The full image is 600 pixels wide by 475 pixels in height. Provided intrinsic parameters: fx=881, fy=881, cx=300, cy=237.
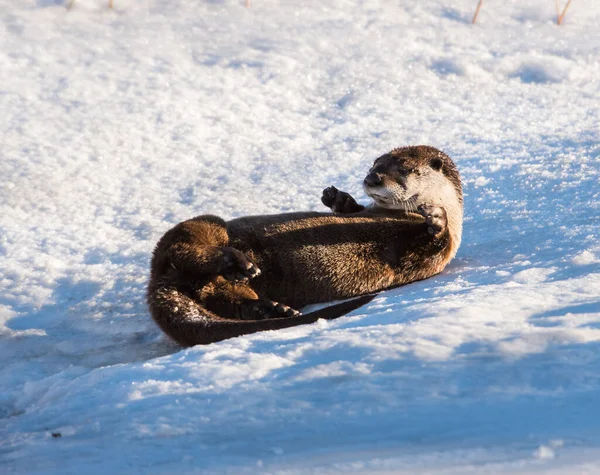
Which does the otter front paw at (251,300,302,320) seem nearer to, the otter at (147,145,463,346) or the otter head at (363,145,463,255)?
the otter at (147,145,463,346)

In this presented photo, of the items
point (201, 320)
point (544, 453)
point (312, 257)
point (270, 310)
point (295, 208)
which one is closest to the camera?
point (544, 453)

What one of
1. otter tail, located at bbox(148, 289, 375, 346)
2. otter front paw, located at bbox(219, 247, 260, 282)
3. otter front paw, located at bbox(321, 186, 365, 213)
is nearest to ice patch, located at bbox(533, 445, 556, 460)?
otter tail, located at bbox(148, 289, 375, 346)

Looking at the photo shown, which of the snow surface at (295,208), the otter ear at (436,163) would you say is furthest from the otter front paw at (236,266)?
the otter ear at (436,163)

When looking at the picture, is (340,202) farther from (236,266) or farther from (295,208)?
(236,266)

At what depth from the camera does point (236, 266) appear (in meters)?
3.50

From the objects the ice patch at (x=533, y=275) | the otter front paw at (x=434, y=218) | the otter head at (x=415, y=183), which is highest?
the otter head at (x=415, y=183)

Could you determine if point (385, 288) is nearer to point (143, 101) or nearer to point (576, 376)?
point (576, 376)

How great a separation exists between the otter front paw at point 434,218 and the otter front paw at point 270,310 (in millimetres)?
792

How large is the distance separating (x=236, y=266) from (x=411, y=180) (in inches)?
45.1

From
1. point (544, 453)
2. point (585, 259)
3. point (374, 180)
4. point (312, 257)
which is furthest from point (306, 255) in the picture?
point (544, 453)

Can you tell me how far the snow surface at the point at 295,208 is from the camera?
81.3 inches

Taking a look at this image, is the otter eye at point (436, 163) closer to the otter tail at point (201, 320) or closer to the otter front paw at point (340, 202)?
the otter front paw at point (340, 202)

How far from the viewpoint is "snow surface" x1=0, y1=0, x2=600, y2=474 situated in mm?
2064

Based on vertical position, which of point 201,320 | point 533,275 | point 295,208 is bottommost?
point 201,320
